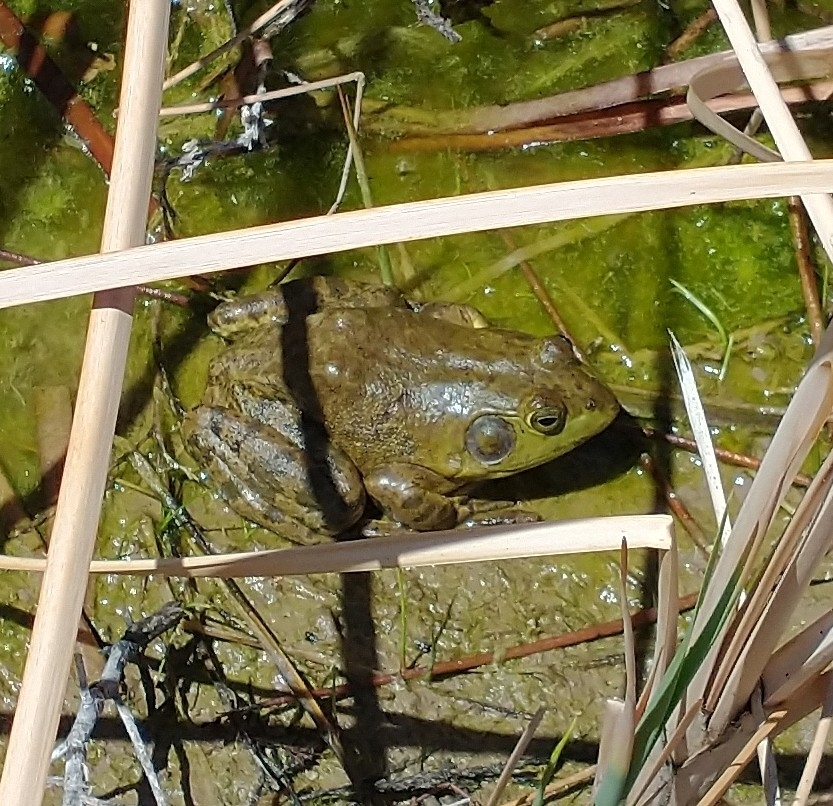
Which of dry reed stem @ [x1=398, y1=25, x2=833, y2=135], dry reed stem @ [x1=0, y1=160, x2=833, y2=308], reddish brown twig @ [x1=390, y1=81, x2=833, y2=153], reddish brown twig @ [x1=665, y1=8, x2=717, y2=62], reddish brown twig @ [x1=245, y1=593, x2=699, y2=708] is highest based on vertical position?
reddish brown twig @ [x1=665, y1=8, x2=717, y2=62]

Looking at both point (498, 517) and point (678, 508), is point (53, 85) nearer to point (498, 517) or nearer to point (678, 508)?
point (498, 517)

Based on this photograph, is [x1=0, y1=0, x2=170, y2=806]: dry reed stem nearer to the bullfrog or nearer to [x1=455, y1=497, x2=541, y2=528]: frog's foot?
the bullfrog

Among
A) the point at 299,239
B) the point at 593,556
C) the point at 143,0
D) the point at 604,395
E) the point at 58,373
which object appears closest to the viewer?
the point at 299,239

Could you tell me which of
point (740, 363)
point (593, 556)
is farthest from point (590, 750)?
point (740, 363)

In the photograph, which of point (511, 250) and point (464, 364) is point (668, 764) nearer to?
point (464, 364)

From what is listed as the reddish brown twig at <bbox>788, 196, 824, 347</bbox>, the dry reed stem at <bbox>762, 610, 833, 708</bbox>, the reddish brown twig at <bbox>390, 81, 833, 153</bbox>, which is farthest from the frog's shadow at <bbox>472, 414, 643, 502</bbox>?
the dry reed stem at <bbox>762, 610, 833, 708</bbox>

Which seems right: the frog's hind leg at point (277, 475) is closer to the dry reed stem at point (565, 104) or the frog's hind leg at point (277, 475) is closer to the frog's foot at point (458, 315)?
the frog's foot at point (458, 315)
